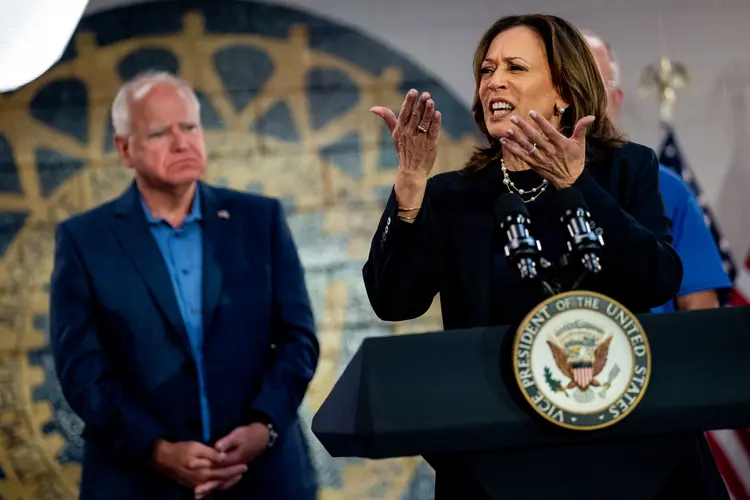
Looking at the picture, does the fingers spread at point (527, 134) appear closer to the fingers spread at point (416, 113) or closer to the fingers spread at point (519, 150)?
the fingers spread at point (519, 150)

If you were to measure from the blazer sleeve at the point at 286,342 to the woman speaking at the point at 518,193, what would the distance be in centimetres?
82

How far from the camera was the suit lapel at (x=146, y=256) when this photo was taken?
8.37 feet

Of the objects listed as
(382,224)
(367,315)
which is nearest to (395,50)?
(367,315)

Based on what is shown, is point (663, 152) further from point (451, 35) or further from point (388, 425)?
point (388, 425)

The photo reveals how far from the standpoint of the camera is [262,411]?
2.50 m

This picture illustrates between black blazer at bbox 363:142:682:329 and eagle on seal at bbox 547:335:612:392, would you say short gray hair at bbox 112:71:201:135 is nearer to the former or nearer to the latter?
black blazer at bbox 363:142:682:329

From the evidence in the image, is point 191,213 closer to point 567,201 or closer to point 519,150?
point 519,150

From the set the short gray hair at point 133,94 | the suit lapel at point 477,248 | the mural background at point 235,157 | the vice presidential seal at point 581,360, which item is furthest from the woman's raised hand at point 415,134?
the mural background at point 235,157

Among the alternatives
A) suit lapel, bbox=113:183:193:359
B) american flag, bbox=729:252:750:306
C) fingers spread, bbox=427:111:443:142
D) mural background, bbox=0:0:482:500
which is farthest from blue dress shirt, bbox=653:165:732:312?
mural background, bbox=0:0:482:500

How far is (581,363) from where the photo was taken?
1.33 m

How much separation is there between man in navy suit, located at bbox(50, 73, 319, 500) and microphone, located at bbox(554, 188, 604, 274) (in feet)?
3.97

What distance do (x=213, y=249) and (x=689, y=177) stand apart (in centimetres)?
184

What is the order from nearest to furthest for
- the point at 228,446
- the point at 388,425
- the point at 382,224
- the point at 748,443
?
the point at 388,425 < the point at 382,224 < the point at 228,446 < the point at 748,443

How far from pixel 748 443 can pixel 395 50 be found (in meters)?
1.78
